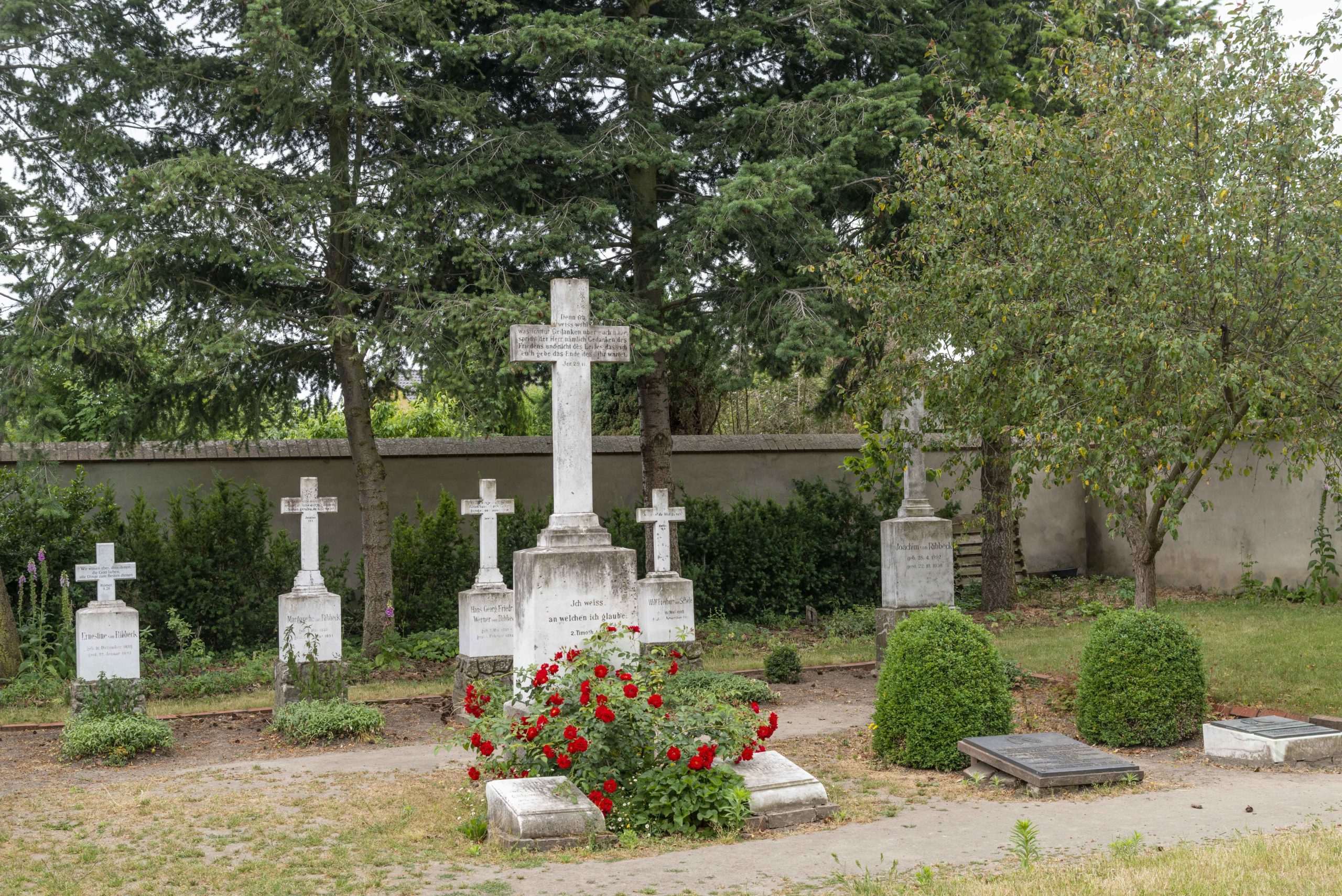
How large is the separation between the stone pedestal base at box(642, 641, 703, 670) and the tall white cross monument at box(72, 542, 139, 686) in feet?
15.9

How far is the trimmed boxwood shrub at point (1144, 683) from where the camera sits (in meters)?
8.68

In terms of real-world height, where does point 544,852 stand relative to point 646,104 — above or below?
below

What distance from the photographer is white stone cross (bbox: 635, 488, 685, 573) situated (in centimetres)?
1298

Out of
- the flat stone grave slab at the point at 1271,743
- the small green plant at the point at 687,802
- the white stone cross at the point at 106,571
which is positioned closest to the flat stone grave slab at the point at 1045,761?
the flat stone grave slab at the point at 1271,743

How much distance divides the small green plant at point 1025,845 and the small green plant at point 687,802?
144 cm

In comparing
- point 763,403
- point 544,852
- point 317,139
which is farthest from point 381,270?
point 763,403

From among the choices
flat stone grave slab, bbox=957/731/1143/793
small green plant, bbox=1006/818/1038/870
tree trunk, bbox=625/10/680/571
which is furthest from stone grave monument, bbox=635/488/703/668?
small green plant, bbox=1006/818/1038/870

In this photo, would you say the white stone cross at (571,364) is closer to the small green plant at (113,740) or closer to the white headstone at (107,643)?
the small green plant at (113,740)

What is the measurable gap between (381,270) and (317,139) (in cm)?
219

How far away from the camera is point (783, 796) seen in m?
6.80

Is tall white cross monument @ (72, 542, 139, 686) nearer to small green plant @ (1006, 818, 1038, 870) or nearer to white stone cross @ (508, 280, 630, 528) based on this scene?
white stone cross @ (508, 280, 630, 528)

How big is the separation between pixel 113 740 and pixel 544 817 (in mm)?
5077

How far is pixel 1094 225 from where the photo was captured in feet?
30.4

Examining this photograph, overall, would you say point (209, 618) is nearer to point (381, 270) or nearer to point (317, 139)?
point (381, 270)
